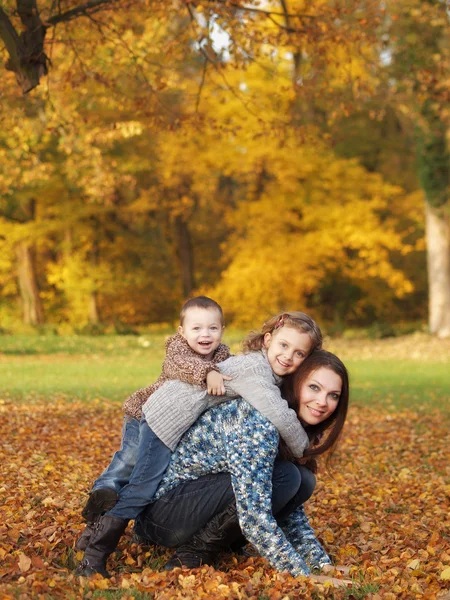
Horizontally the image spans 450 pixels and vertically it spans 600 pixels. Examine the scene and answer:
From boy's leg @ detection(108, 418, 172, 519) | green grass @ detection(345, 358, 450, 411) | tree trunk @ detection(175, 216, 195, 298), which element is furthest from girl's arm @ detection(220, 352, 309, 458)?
tree trunk @ detection(175, 216, 195, 298)

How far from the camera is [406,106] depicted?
22938mm

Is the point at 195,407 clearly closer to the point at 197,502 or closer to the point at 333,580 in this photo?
the point at 197,502

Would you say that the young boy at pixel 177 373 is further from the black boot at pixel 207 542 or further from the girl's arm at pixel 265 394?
the black boot at pixel 207 542

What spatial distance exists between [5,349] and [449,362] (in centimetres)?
994

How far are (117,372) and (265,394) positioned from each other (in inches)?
448

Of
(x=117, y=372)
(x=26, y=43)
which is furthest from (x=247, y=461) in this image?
(x=117, y=372)

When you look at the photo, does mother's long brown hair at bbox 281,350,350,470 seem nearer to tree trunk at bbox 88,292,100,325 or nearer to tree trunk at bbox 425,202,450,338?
tree trunk at bbox 425,202,450,338

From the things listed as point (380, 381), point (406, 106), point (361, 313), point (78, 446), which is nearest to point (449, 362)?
point (380, 381)

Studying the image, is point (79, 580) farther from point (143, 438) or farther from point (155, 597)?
point (143, 438)

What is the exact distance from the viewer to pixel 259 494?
12.8 feet

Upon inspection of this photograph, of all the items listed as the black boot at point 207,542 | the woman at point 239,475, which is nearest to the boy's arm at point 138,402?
the woman at point 239,475

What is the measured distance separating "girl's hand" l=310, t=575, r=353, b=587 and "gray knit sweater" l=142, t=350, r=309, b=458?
590mm

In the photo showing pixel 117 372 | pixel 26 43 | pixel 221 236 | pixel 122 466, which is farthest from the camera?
pixel 221 236

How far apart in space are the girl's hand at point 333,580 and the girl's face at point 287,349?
994 mm
